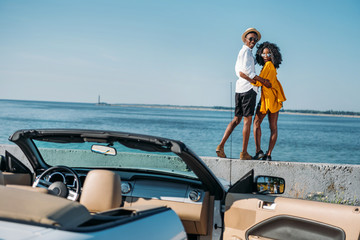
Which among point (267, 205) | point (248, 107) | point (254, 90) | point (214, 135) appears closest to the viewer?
point (267, 205)

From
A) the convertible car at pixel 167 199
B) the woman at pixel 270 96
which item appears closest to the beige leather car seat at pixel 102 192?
the convertible car at pixel 167 199

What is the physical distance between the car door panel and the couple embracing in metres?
3.93

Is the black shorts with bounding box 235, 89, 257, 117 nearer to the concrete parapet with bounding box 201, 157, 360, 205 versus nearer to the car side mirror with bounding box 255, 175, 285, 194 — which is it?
the concrete parapet with bounding box 201, 157, 360, 205

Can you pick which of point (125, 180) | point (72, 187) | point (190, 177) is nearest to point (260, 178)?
point (190, 177)

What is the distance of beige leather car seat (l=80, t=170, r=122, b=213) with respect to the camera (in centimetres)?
301

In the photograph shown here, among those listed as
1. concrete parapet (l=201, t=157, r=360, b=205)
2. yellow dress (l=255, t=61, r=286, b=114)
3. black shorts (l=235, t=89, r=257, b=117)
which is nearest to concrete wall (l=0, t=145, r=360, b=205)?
concrete parapet (l=201, t=157, r=360, b=205)

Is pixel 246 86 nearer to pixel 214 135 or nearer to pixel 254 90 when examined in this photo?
pixel 254 90

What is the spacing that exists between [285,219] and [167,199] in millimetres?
1013

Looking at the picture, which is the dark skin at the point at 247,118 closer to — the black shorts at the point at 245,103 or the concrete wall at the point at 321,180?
the black shorts at the point at 245,103

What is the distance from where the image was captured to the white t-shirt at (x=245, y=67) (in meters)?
7.49

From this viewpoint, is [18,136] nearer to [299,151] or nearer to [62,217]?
[62,217]

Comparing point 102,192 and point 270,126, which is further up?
point 270,126

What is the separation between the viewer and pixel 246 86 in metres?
7.57

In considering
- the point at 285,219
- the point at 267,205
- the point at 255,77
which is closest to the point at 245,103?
the point at 255,77
